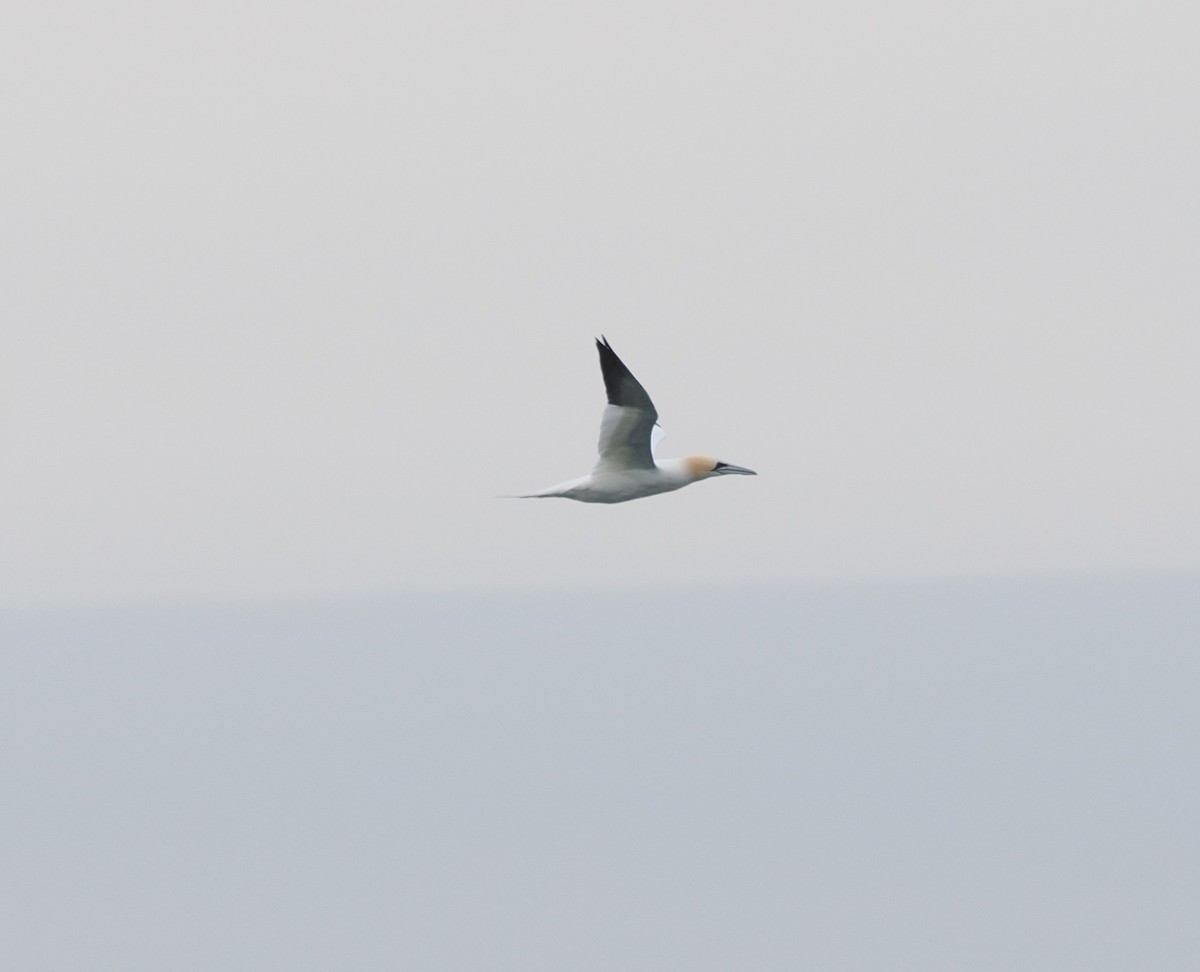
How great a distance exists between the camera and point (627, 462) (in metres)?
38.2

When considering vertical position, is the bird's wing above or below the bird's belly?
above

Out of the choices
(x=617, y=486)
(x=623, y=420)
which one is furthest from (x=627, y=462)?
(x=623, y=420)

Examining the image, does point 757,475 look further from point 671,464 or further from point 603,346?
point 603,346

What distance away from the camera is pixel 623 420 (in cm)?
3703

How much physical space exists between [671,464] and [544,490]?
2.48 meters

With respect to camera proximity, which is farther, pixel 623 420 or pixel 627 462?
pixel 627 462

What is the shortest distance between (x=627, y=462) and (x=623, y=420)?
1.35 meters

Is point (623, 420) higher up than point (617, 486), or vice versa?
point (623, 420)

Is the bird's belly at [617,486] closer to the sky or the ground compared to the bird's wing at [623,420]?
closer to the ground

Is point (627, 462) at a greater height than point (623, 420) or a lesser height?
lesser

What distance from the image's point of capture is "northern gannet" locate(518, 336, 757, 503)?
36.3 meters

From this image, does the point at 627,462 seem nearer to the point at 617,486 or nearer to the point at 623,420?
the point at 617,486

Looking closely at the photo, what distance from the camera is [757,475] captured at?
40.7 m

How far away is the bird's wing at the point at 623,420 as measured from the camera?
1421 inches
